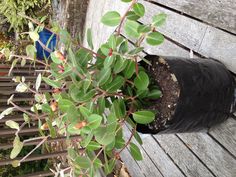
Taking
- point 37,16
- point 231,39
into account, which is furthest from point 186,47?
point 37,16

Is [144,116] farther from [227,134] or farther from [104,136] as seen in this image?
[227,134]

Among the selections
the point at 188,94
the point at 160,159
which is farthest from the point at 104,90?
the point at 160,159

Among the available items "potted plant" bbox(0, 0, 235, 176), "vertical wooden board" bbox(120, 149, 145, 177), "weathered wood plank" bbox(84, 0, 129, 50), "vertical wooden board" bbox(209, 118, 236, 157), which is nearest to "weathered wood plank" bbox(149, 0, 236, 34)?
"potted plant" bbox(0, 0, 235, 176)

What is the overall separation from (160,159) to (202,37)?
69 centimetres

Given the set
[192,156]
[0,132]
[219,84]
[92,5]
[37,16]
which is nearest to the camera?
[219,84]

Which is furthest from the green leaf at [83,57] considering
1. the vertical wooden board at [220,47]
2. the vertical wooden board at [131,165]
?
the vertical wooden board at [131,165]

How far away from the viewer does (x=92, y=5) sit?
299 cm

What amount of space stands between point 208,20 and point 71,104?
73 cm

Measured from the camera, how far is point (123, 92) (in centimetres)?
116

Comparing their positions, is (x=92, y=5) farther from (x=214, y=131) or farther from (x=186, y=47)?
(x=214, y=131)

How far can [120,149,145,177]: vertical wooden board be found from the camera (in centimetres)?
201

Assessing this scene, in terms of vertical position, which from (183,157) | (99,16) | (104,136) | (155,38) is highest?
(155,38)

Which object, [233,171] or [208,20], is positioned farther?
[208,20]

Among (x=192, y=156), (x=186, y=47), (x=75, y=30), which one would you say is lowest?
(x=75, y=30)
